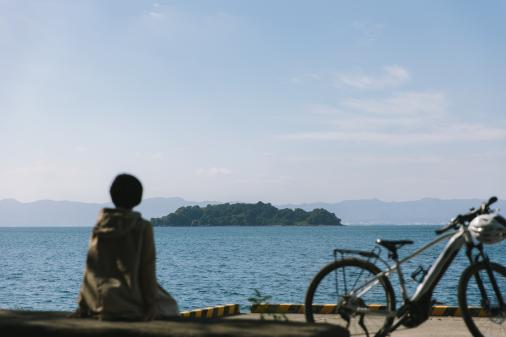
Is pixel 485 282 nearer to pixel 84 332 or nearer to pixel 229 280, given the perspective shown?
pixel 84 332

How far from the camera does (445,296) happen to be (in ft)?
139

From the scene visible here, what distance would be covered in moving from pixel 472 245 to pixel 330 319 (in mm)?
3480

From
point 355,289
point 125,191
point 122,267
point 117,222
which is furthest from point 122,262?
point 355,289

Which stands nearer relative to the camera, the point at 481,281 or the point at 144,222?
the point at 144,222

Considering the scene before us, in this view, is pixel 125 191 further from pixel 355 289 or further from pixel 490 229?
pixel 490 229

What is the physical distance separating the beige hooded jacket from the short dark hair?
0.29 ft

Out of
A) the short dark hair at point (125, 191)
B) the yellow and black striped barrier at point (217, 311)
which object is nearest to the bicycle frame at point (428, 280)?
the short dark hair at point (125, 191)

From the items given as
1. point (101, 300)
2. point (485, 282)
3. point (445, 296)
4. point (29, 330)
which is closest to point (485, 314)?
point (485, 282)

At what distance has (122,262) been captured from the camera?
495 centimetres

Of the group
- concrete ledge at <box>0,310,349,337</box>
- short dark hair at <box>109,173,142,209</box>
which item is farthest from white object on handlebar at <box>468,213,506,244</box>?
short dark hair at <box>109,173,142,209</box>

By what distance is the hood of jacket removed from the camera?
4914mm

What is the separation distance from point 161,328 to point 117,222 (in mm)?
821

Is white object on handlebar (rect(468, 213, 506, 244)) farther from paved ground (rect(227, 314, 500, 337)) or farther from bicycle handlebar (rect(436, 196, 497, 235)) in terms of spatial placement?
paved ground (rect(227, 314, 500, 337))

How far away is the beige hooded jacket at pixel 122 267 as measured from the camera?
4.89m
